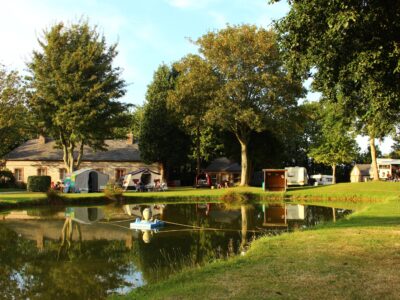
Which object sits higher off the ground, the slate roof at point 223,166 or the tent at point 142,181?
the slate roof at point 223,166

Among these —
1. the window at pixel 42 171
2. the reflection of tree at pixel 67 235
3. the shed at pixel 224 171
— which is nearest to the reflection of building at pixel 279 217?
the reflection of tree at pixel 67 235

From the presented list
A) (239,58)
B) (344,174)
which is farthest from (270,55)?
(344,174)

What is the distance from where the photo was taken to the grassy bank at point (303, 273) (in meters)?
6.49

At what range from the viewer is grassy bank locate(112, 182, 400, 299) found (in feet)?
21.3

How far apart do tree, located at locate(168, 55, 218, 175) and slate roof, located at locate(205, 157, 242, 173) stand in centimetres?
1363

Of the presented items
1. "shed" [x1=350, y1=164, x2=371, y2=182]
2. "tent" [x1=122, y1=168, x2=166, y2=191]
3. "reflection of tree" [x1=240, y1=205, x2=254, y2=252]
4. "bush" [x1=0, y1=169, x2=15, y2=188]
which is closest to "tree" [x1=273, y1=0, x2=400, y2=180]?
"reflection of tree" [x1=240, y1=205, x2=254, y2=252]

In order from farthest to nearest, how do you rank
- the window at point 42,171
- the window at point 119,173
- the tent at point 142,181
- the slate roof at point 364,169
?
the slate roof at point 364,169 < the window at point 119,173 < the window at point 42,171 < the tent at point 142,181

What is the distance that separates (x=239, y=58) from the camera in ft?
122

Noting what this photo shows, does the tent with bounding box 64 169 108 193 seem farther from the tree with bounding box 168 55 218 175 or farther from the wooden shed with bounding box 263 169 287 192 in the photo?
the wooden shed with bounding box 263 169 287 192

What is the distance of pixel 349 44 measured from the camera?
9547 millimetres

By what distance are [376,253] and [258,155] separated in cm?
3636

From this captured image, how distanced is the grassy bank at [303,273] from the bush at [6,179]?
4029 cm

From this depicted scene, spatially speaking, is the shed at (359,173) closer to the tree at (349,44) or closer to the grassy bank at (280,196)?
the grassy bank at (280,196)

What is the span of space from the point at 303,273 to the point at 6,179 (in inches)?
1739
